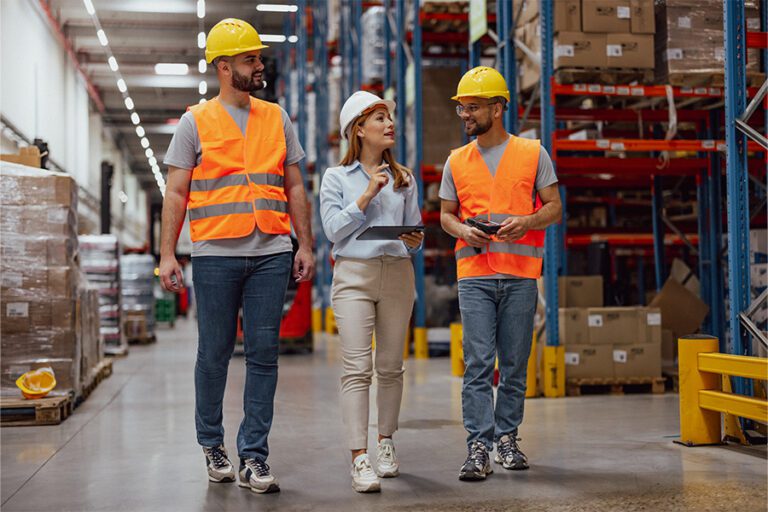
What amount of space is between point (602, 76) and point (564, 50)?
1.45 feet

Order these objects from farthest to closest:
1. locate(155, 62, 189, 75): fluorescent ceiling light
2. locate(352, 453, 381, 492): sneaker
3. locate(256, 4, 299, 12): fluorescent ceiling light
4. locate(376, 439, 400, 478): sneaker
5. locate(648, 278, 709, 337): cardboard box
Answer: locate(155, 62, 189, 75): fluorescent ceiling light → locate(256, 4, 299, 12): fluorescent ceiling light → locate(648, 278, 709, 337): cardboard box → locate(376, 439, 400, 478): sneaker → locate(352, 453, 381, 492): sneaker

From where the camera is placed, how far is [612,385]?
780 cm

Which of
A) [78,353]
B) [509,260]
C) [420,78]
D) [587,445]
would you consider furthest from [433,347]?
[509,260]

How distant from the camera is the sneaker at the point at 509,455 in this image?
4504mm

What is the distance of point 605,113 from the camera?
8.82 metres

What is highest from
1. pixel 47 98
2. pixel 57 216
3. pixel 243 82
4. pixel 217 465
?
pixel 47 98

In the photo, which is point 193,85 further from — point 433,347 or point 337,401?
point 337,401

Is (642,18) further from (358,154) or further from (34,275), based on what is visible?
(34,275)

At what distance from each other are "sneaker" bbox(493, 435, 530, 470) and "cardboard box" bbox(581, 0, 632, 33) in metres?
4.10

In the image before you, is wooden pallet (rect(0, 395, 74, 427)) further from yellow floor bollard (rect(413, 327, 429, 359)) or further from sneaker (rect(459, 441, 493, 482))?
yellow floor bollard (rect(413, 327, 429, 359))

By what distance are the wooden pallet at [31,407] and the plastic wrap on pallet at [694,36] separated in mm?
5272

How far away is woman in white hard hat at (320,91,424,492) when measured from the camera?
4.12 metres

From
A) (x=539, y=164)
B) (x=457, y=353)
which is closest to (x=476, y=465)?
(x=539, y=164)

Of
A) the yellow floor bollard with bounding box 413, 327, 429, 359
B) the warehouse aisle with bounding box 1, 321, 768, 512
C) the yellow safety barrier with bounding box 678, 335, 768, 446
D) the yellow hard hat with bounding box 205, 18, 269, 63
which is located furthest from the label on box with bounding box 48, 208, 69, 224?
the yellow floor bollard with bounding box 413, 327, 429, 359
